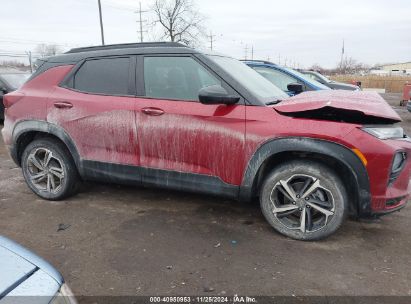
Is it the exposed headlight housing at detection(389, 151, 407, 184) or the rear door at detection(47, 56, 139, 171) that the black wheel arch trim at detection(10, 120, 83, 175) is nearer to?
the rear door at detection(47, 56, 139, 171)

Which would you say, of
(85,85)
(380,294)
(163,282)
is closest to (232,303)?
(163,282)

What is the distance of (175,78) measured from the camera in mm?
3580

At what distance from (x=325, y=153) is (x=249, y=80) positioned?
1147mm

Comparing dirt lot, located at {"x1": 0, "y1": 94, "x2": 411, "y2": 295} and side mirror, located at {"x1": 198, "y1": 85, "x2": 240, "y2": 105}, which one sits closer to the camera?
dirt lot, located at {"x1": 0, "y1": 94, "x2": 411, "y2": 295}

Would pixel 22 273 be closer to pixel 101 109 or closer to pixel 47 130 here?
pixel 101 109

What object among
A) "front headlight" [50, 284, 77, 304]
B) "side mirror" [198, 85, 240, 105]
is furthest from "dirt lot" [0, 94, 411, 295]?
"side mirror" [198, 85, 240, 105]

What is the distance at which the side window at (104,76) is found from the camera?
149 inches

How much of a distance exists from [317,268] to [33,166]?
134 inches

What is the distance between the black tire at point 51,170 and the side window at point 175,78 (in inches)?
52.8

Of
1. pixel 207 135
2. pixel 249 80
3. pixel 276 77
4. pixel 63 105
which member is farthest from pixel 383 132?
pixel 276 77

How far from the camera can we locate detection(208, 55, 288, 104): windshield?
345cm

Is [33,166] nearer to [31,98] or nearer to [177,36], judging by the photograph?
[31,98]

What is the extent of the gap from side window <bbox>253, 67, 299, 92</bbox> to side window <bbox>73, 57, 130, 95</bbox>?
432cm

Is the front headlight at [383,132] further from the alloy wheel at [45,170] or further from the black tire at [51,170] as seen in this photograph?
the alloy wheel at [45,170]
